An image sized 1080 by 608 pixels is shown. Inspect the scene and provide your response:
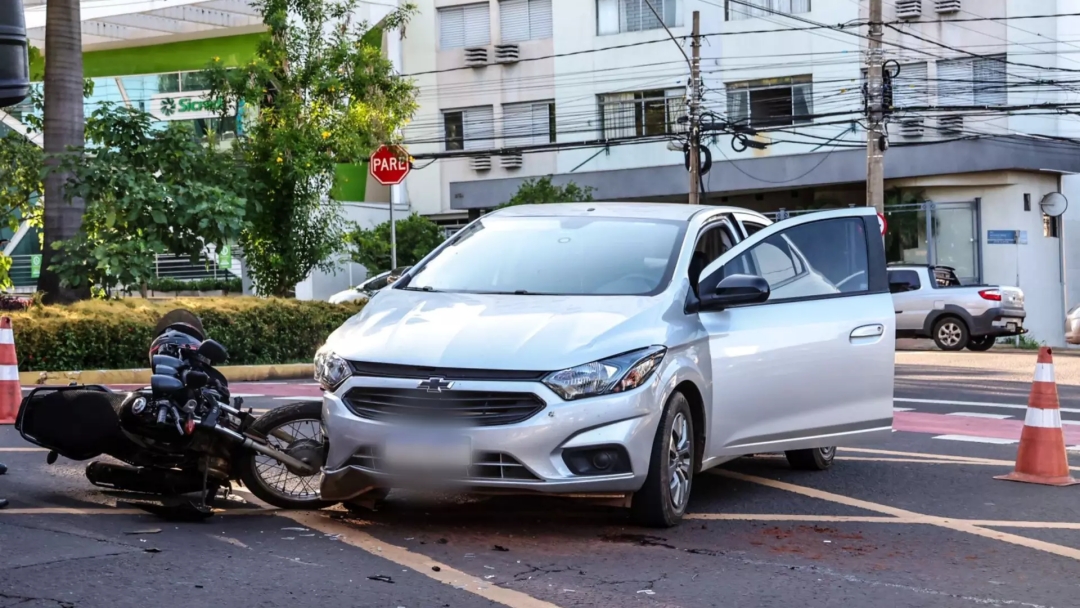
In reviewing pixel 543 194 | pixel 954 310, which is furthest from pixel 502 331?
pixel 543 194

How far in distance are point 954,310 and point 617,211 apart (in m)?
19.4

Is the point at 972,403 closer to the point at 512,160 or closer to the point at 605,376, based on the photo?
the point at 605,376

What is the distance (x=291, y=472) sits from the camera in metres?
7.04

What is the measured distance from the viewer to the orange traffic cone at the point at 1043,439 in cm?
855

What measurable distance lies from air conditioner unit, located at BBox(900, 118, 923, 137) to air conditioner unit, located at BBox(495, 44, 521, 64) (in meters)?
12.2

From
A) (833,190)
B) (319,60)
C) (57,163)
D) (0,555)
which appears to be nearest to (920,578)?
(0,555)

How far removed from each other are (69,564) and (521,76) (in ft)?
122

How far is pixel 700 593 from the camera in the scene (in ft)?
17.9

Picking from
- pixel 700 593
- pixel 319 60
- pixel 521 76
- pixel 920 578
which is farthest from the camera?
pixel 521 76

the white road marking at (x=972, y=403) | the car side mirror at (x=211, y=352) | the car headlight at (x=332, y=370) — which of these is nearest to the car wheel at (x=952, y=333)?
the white road marking at (x=972, y=403)

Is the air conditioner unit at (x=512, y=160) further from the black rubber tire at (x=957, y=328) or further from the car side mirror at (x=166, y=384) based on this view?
the car side mirror at (x=166, y=384)

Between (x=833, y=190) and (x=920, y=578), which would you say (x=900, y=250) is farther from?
(x=920, y=578)

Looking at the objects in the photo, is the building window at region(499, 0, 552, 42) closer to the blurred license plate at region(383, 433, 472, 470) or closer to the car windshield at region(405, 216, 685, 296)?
the car windshield at region(405, 216, 685, 296)

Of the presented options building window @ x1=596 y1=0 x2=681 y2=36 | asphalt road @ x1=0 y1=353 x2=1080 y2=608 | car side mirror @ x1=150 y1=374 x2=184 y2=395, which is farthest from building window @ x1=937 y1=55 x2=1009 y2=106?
car side mirror @ x1=150 y1=374 x2=184 y2=395
